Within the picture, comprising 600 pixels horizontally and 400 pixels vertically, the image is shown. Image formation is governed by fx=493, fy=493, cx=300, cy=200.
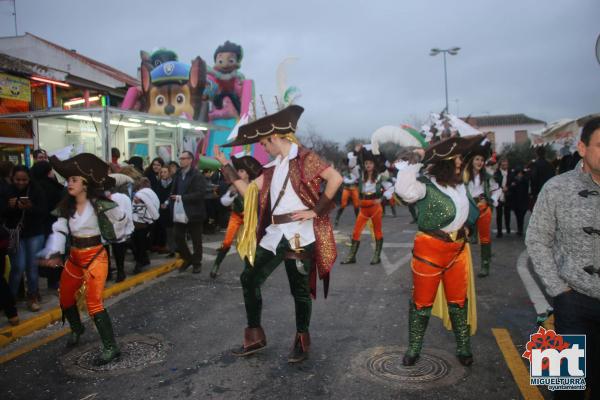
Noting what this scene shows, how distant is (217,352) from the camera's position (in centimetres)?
453

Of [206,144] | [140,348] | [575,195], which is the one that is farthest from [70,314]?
[206,144]

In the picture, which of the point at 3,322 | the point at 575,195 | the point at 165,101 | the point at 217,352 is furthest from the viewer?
the point at 165,101

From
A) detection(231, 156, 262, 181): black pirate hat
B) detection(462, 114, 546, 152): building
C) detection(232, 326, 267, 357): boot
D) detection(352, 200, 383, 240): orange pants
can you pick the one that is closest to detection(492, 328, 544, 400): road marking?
detection(232, 326, 267, 357): boot

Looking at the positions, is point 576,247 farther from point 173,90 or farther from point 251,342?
point 173,90

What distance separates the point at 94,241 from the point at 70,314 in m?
0.77

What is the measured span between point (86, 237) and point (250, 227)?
5.08 feet

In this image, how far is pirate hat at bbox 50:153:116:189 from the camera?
452 cm

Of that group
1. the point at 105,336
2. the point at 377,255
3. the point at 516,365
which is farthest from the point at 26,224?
the point at 516,365

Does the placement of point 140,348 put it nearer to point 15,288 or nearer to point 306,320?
point 306,320

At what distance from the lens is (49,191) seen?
671 cm

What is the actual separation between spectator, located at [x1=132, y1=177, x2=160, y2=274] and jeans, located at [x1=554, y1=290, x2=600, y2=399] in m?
6.17

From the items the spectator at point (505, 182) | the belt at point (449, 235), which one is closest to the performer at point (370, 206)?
the belt at point (449, 235)

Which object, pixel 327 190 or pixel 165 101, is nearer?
pixel 327 190

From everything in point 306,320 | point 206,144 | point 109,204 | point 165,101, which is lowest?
point 306,320
